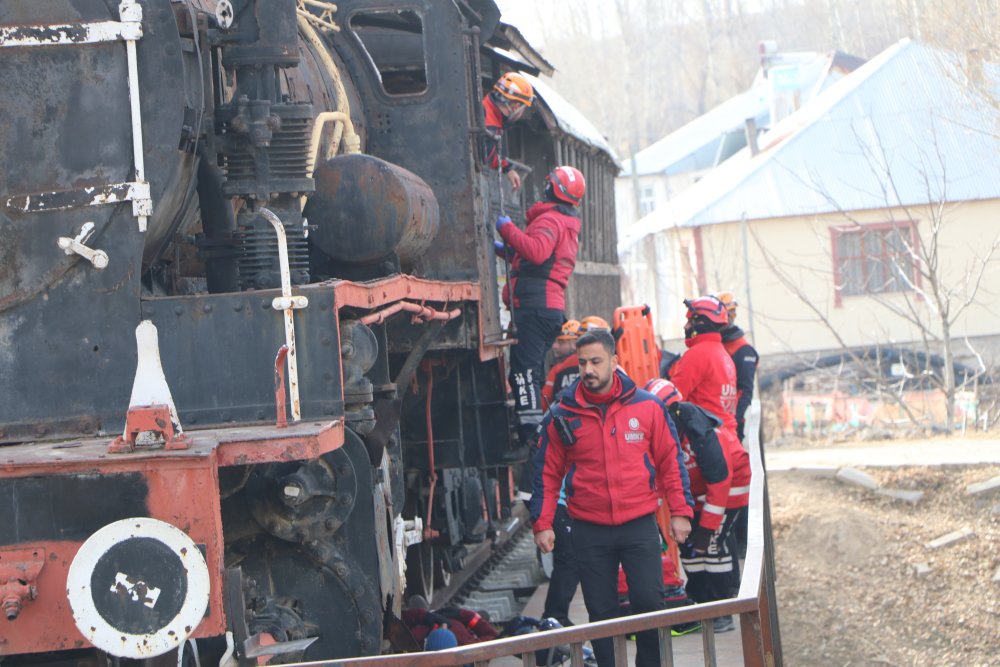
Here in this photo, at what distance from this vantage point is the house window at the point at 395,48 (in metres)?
8.38

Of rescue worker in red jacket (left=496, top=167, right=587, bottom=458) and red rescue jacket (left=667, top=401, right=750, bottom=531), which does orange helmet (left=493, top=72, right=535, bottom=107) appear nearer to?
rescue worker in red jacket (left=496, top=167, right=587, bottom=458)

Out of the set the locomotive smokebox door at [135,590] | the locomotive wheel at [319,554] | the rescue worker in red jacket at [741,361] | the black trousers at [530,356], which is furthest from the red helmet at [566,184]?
the locomotive smokebox door at [135,590]

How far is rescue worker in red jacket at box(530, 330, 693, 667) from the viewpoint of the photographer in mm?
6109

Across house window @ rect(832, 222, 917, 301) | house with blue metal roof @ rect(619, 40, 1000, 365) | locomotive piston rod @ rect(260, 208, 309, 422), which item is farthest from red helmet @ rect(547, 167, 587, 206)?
house window @ rect(832, 222, 917, 301)

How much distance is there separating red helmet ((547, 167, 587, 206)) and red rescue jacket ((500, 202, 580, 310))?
4.1 inches

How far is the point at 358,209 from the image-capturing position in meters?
5.66

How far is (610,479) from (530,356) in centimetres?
276

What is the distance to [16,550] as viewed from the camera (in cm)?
402

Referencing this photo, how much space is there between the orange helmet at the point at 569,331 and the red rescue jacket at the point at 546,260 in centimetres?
31

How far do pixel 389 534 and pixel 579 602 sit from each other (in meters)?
3.48

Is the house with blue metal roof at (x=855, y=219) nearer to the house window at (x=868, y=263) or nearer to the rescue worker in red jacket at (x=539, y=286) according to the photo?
the house window at (x=868, y=263)

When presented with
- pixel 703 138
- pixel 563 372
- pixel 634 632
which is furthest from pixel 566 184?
pixel 703 138

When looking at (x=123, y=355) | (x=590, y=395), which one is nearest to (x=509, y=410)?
(x=590, y=395)

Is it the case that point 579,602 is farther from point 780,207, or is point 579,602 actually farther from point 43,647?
point 780,207
